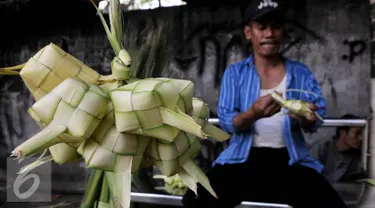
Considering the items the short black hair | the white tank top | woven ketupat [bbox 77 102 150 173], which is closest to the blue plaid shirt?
the white tank top

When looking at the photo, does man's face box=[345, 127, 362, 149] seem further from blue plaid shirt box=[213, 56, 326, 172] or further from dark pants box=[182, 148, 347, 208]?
dark pants box=[182, 148, 347, 208]

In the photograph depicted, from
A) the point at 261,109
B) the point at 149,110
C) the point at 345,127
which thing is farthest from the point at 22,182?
the point at 345,127

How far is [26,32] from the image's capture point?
3.57 metres

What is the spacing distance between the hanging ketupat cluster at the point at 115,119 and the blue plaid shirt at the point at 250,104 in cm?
93

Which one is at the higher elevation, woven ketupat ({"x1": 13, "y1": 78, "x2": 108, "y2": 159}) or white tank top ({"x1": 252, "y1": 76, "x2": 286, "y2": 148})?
woven ketupat ({"x1": 13, "y1": 78, "x2": 108, "y2": 159})

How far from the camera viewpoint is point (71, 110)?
0.51m

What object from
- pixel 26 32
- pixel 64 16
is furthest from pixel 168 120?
pixel 26 32

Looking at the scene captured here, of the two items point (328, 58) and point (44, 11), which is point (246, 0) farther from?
point (44, 11)

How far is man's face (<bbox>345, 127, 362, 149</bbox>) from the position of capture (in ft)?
9.01

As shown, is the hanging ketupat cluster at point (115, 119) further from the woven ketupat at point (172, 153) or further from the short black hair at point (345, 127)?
the short black hair at point (345, 127)

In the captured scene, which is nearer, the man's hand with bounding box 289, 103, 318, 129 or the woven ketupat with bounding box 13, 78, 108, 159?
the woven ketupat with bounding box 13, 78, 108, 159

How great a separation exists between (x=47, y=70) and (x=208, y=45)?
107 inches

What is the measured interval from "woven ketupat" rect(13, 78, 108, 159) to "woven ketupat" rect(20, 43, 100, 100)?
0.08 meters

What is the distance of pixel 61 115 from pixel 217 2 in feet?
9.12
